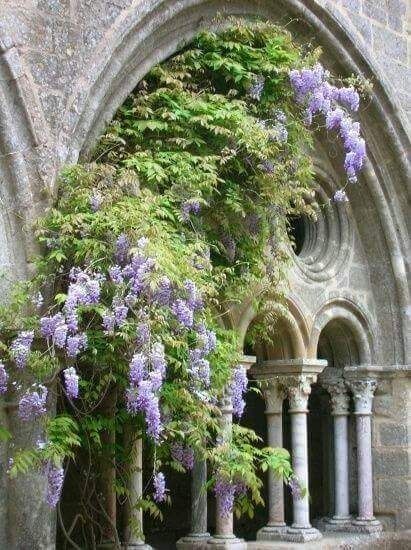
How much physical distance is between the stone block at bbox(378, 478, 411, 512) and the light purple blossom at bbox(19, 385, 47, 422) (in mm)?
3959

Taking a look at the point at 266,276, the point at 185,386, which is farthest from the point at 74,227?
the point at 266,276

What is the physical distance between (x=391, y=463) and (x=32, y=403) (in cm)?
408

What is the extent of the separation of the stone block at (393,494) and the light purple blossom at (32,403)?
13.0 feet

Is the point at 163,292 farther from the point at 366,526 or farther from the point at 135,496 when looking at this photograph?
the point at 366,526

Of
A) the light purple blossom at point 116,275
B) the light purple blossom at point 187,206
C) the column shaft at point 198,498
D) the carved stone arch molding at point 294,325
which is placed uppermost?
the light purple blossom at point 187,206

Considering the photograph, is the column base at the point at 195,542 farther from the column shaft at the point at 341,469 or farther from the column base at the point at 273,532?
the column shaft at the point at 341,469

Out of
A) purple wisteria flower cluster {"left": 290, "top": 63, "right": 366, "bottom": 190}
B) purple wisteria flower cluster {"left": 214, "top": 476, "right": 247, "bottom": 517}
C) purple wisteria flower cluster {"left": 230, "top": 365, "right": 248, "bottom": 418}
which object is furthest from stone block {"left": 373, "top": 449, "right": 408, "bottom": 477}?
purple wisteria flower cluster {"left": 230, "top": 365, "right": 248, "bottom": 418}

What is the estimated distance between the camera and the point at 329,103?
23.6ft

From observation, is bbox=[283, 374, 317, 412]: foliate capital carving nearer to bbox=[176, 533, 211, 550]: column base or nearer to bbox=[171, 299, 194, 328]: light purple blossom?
bbox=[176, 533, 211, 550]: column base

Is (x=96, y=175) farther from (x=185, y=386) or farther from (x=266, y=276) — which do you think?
(x=266, y=276)

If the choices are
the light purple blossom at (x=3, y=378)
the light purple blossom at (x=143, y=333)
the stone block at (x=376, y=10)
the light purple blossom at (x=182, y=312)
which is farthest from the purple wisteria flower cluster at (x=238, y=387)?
the stone block at (x=376, y=10)

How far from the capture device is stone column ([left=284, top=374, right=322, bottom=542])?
24.7 ft

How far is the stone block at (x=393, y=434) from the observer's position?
8305mm

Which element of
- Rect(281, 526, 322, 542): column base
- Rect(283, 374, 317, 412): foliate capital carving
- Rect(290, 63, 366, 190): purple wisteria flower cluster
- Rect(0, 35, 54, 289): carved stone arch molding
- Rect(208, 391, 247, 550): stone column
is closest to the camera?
Rect(0, 35, 54, 289): carved stone arch molding
